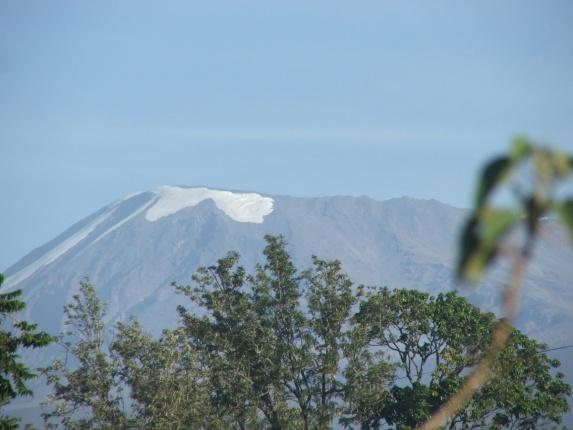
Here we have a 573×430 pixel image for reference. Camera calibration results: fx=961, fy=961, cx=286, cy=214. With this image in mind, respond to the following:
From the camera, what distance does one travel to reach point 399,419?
1470 inches

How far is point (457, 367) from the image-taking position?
38.2 meters

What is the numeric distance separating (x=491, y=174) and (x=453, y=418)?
31039 mm

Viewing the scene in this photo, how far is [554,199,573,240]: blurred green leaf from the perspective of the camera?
562 cm

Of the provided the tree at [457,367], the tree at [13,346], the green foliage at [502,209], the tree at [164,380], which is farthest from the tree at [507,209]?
the tree at [457,367]

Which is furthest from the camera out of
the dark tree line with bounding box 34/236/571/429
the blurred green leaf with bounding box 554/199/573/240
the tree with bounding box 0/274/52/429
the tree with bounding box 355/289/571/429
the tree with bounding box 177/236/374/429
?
the tree with bounding box 177/236/374/429

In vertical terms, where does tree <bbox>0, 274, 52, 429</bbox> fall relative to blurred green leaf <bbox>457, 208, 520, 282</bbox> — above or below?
below

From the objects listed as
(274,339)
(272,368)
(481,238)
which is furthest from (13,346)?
(481,238)

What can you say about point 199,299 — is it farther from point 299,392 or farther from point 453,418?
point 453,418

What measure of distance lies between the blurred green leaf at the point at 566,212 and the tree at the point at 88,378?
3040cm

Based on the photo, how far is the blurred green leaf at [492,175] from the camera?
18.5 ft

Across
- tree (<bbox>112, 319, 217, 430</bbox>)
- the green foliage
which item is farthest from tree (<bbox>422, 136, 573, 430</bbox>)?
tree (<bbox>112, 319, 217, 430</bbox>)

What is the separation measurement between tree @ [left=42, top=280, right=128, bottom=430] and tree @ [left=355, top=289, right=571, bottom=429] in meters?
9.80

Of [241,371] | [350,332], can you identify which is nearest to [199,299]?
[241,371]

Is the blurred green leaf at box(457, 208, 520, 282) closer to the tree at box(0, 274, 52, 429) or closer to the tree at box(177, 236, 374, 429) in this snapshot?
the tree at box(0, 274, 52, 429)
